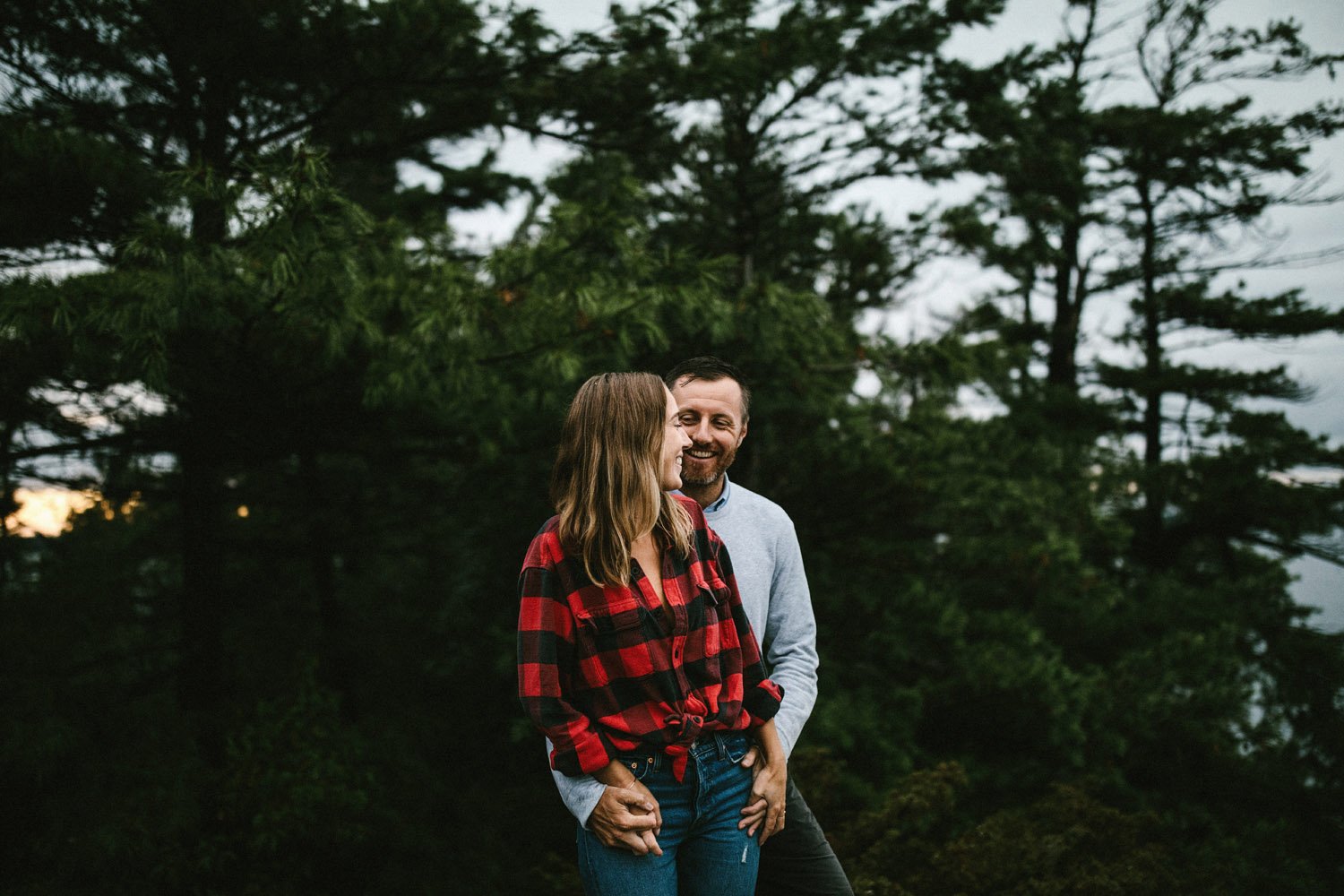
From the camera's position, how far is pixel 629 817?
1438 millimetres

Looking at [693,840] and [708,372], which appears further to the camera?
[708,372]

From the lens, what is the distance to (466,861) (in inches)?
258

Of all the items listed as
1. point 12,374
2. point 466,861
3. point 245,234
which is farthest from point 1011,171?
point 466,861

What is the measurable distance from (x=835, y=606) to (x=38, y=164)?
5942mm

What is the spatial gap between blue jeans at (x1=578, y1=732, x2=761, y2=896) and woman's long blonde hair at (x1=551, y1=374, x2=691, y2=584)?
0.40 m

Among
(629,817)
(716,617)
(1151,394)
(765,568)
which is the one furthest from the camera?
(1151,394)

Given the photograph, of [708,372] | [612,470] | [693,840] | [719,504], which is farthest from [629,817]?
[708,372]

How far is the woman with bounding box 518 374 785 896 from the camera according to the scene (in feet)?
4.77

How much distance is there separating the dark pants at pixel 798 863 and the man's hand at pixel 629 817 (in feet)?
1.90

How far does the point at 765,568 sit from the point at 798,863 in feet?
2.39

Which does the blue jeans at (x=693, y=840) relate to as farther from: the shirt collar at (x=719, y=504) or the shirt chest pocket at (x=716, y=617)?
the shirt collar at (x=719, y=504)

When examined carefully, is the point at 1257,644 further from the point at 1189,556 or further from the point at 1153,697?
the point at 1153,697

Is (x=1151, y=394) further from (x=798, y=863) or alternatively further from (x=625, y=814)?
(x=625, y=814)

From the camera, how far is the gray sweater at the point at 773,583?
1871 millimetres
